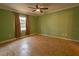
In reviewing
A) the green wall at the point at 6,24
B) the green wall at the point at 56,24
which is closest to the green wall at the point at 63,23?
the green wall at the point at 56,24

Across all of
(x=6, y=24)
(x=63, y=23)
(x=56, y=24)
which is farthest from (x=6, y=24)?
(x=63, y=23)

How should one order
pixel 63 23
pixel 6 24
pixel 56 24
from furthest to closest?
pixel 56 24 < pixel 63 23 < pixel 6 24

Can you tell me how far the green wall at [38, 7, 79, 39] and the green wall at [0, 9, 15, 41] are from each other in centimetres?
152

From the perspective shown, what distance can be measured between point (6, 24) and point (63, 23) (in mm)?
2960

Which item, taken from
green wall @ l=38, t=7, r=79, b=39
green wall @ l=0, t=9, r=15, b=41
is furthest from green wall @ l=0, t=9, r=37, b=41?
green wall @ l=38, t=7, r=79, b=39

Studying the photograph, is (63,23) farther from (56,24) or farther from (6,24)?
(6,24)

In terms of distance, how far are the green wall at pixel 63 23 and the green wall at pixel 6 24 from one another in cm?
152

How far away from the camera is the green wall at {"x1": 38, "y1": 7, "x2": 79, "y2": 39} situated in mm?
4836

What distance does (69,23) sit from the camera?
17.1ft

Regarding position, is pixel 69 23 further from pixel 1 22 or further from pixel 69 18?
pixel 1 22

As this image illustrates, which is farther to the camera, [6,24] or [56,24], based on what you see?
[56,24]

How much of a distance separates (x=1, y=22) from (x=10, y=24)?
498mm

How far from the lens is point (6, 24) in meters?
4.87

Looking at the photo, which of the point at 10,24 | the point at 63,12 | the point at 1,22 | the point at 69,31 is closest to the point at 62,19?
the point at 63,12
